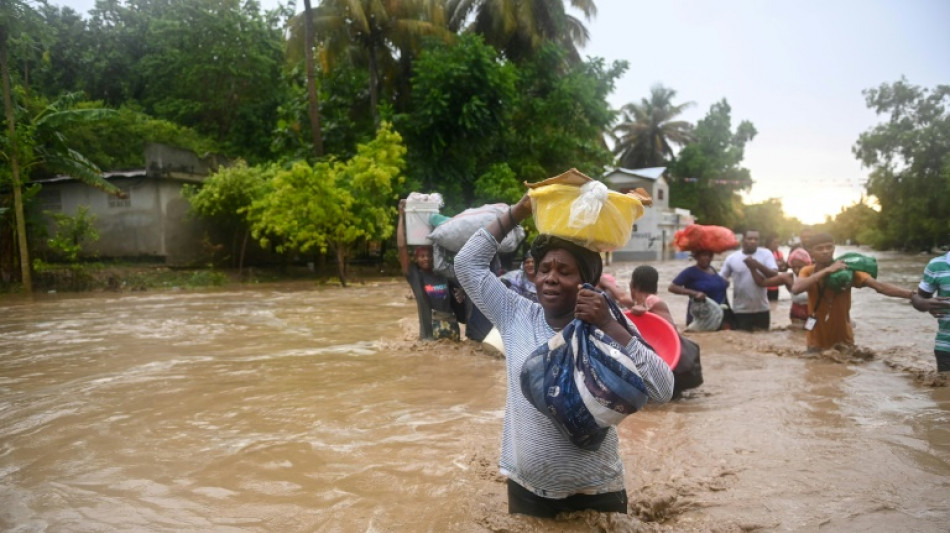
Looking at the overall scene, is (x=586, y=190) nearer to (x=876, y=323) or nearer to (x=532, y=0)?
(x=876, y=323)

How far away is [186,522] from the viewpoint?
117 inches

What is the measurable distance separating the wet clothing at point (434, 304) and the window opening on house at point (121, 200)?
15128mm

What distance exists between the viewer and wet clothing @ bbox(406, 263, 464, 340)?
22.2ft

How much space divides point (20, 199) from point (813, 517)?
18518 millimetres

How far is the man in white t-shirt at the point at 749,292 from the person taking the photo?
8.23 m

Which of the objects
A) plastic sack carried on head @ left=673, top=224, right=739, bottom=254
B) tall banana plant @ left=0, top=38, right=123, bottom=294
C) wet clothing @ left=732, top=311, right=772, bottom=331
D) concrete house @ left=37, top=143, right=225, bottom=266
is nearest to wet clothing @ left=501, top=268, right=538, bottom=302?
plastic sack carried on head @ left=673, top=224, right=739, bottom=254

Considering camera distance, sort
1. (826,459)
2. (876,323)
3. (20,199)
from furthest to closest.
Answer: (20,199) → (876,323) → (826,459)

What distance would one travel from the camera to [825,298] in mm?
6082

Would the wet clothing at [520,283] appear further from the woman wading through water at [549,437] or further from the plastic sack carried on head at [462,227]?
the woman wading through water at [549,437]

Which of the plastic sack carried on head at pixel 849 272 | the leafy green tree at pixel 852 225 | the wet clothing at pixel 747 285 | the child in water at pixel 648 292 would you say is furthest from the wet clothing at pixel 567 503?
the leafy green tree at pixel 852 225

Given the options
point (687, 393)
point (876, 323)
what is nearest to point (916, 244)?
point (876, 323)

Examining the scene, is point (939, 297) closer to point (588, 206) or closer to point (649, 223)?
point (588, 206)

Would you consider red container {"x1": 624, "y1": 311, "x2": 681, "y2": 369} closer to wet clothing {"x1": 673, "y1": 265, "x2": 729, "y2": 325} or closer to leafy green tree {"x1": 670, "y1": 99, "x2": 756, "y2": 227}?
wet clothing {"x1": 673, "y1": 265, "x2": 729, "y2": 325}

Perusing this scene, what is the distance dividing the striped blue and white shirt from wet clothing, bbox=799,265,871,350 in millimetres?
4641
